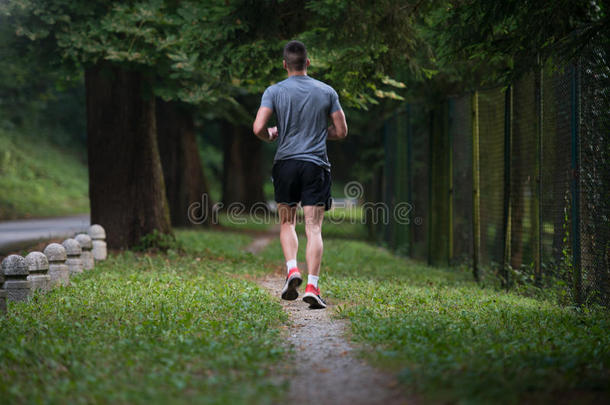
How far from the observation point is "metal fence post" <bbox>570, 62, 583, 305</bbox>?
24.6 ft

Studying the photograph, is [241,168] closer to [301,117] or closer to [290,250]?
[290,250]

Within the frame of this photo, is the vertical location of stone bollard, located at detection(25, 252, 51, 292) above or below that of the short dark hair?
below

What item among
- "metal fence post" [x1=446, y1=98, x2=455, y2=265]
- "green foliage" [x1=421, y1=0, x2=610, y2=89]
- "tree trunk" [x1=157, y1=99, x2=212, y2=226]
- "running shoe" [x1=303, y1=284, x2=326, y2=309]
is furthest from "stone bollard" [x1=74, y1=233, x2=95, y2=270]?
"tree trunk" [x1=157, y1=99, x2=212, y2=226]

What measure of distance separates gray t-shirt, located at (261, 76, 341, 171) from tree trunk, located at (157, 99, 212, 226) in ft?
44.7

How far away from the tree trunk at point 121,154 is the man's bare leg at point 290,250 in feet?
20.9

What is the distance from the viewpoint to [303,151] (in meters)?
6.94

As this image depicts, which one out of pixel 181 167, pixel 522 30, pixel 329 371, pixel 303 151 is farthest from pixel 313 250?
pixel 181 167

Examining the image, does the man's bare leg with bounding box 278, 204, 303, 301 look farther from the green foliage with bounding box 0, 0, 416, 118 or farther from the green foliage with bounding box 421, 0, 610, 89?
the green foliage with bounding box 0, 0, 416, 118

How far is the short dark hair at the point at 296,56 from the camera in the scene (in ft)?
23.3

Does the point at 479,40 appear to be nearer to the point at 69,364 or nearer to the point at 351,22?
the point at 351,22

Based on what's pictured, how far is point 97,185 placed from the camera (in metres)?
12.9

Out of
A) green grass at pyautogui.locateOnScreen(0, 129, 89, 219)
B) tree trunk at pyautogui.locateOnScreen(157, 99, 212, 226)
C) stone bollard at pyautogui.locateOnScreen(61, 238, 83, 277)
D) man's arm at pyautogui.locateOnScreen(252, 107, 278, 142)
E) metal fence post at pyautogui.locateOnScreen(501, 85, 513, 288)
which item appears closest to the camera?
man's arm at pyautogui.locateOnScreen(252, 107, 278, 142)

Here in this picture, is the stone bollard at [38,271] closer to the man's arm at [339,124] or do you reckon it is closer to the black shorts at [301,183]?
the black shorts at [301,183]

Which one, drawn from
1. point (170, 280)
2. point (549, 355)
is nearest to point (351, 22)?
point (170, 280)
